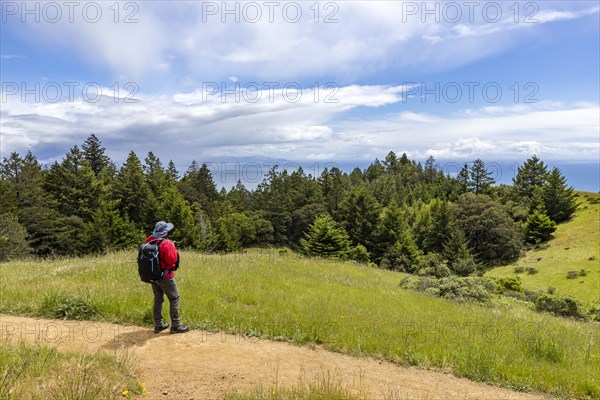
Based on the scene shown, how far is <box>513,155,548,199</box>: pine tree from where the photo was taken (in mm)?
98625

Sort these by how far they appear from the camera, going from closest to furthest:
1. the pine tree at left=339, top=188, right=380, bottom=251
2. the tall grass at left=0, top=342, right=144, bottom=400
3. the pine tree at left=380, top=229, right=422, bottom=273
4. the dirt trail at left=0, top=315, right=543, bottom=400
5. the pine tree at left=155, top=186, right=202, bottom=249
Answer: the tall grass at left=0, top=342, right=144, bottom=400 → the dirt trail at left=0, top=315, right=543, bottom=400 → the pine tree at left=155, top=186, right=202, bottom=249 → the pine tree at left=380, top=229, right=422, bottom=273 → the pine tree at left=339, top=188, right=380, bottom=251

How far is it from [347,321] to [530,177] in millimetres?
109231

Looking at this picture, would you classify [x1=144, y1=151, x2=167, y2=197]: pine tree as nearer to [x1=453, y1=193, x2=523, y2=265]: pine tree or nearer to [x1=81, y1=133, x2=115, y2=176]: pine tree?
[x1=81, y1=133, x2=115, y2=176]: pine tree

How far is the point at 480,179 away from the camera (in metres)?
102

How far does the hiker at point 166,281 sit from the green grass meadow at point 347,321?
0.75 metres

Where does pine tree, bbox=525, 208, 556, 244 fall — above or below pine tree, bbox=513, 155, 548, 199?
below

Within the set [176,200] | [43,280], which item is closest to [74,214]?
[176,200]

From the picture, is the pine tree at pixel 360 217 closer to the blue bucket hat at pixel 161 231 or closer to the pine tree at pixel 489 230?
the pine tree at pixel 489 230

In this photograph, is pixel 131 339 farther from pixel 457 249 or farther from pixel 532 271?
pixel 457 249

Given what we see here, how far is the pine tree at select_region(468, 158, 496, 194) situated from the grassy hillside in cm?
2205

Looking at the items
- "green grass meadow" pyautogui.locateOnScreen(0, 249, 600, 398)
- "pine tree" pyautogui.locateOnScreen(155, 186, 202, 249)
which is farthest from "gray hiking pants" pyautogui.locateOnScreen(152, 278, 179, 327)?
"pine tree" pyautogui.locateOnScreen(155, 186, 202, 249)

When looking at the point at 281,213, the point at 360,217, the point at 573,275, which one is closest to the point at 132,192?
the point at 281,213

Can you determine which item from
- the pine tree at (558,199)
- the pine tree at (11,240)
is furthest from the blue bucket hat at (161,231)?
the pine tree at (558,199)

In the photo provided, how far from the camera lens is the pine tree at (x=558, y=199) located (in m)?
82.8
